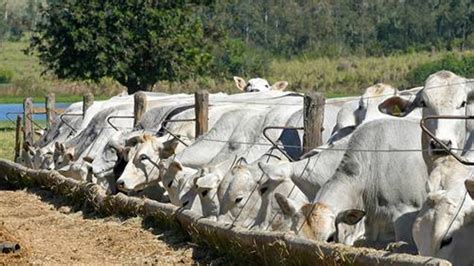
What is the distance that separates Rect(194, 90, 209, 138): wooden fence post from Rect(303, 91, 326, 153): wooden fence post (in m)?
3.41

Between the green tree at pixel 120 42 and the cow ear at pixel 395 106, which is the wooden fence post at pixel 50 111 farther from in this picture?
the cow ear at pixel 395 106

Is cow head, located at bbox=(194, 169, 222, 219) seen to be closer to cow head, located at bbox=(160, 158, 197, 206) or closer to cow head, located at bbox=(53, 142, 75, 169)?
cow head, located at bbox=(160, 158, 197, 206)

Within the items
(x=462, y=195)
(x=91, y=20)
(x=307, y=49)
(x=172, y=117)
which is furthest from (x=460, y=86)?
(x=307, y=49)

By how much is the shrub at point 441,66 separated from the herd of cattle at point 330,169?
42.0m

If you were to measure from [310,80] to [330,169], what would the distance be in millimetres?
55889

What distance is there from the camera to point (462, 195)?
7910mm

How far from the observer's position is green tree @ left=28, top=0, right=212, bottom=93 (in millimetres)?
39031

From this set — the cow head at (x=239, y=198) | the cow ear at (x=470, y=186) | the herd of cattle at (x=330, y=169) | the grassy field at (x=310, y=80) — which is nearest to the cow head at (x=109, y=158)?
the herd of cattle at (x=330, y=169)

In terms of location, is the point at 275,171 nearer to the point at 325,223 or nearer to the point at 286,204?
the point at 286,204

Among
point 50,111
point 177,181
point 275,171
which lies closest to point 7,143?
point 50,111

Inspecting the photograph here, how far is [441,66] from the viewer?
6184cm

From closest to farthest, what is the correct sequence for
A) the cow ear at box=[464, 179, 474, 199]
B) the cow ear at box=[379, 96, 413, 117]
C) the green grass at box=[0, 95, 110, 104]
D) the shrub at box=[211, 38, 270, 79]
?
1. the cow ear at box=[464, 179, 474, 199]
2. the cow ear at box=[379, 96, 413, 117]
3. the green grass at box=[0, 95, 110, 104]
4. the shrub at box=[211, 38, 270, 79]

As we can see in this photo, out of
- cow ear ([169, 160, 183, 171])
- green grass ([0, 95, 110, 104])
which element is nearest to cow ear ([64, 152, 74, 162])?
cow ear ([169, 160, 183, 171])

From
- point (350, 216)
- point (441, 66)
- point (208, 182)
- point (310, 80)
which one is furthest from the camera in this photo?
point (310, 80)
